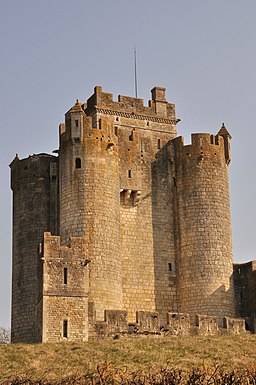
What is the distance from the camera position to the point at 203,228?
49.5 m

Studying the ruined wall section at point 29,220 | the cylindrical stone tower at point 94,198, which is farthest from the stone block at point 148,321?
the ruined wall section at point 29,220

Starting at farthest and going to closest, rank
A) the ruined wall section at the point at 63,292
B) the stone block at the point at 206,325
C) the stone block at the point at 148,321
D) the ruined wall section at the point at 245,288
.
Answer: the ruined wall section at the point at 245,288 < the stone block at the point at 206,325 < the stone block at the point at 148,321 < the ruined wall section at the point at 63,292

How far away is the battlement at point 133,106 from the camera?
51000mm

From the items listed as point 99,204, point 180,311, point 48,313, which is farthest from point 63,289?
point 180,311

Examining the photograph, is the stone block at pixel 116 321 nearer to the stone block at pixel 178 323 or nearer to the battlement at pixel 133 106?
the stone block at pixel 178 323

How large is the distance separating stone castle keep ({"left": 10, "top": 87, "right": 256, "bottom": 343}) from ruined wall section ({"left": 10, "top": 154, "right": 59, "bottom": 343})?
6 cm

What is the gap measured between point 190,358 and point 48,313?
6981mm

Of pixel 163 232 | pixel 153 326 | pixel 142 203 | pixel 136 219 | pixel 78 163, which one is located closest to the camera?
pixel 153 326

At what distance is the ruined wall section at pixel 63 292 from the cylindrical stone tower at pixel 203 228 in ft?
25.5

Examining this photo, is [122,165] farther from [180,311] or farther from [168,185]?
[180,311]

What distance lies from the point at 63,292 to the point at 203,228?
10.4m

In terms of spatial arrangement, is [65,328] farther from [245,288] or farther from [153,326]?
[245,288]

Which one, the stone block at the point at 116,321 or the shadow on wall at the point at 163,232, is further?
the shadow on wall at the point at 163,232

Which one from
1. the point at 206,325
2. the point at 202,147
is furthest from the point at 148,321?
the point at 202,147
